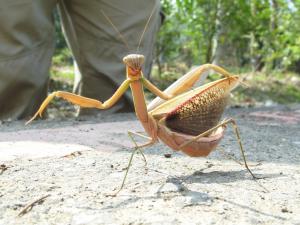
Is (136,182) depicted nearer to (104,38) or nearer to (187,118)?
(187,118)

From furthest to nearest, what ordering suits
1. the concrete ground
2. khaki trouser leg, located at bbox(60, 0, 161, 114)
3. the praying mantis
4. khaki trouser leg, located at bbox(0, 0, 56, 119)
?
khaki trouser leg, located at bbox(60, 0, 161, 114), khaki trouser leg, located at bbox(0, 0, 56, 119), the praying mantis, the concrete ground

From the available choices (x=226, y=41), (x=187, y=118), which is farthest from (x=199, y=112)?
(x=226, y=41)

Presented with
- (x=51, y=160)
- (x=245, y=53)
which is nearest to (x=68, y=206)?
(x=51, y=160)

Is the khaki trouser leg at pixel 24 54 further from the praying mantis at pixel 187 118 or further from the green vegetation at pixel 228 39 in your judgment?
the green vegetation at pixel 228 39

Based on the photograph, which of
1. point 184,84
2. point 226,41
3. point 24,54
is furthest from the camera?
point 226,41

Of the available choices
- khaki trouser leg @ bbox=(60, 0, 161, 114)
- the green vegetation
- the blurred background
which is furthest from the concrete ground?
the green vegetation

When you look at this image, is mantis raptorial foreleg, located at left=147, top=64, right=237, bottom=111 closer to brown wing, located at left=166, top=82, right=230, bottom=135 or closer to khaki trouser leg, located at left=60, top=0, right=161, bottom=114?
brown wing, located at left=166, top=82, right=230, bottom=135
